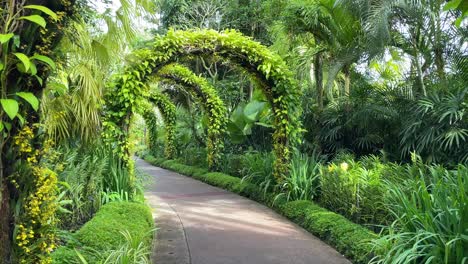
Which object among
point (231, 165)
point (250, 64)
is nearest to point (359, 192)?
point (250, 64)

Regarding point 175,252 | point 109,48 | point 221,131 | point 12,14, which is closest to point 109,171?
point 175,252

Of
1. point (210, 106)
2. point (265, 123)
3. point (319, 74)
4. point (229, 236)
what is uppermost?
point (319, 74)

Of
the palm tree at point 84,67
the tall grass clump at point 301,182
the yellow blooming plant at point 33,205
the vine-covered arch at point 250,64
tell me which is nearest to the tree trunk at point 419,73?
the vine-covered arch at point 250,64

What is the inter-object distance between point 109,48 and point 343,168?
437 cm

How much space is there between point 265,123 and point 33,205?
10080 millimetres

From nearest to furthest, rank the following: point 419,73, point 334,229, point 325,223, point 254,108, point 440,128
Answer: point 334,229 → point 325,223 → point 440,128 → point 419,73 → point 254,108

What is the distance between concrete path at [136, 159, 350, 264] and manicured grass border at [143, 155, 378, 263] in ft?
0.44

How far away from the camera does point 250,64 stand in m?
Result: 9.52

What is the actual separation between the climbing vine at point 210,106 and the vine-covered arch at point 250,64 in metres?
5.10

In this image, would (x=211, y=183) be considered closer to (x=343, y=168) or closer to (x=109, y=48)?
(x=343, y=168)

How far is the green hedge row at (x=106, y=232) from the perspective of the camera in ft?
14.1

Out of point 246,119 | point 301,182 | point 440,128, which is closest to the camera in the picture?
point 440,128

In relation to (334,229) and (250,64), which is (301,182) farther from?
(250,64)

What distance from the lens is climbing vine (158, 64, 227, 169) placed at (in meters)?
14.7
